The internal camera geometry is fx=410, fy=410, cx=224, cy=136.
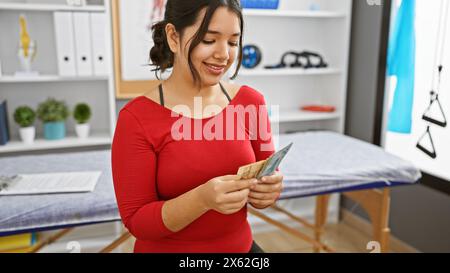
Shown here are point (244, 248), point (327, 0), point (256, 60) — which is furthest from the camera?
point (327, 0)

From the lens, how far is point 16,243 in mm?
1726

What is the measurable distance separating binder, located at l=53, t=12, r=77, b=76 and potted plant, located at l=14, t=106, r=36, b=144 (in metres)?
0.25

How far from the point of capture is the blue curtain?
1718 millimetres

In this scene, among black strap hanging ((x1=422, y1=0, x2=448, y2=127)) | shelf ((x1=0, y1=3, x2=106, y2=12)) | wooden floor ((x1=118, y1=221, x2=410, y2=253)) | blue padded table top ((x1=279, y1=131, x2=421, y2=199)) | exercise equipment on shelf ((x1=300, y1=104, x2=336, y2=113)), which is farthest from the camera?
exercise equipment on shelf ((x1=300, y1=104, x2=336, y2=113))

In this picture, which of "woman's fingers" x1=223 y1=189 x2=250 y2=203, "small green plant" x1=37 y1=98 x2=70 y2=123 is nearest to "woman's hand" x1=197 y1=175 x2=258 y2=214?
"woman's fingers" x1=223 y1=189 x2=250 y2=203

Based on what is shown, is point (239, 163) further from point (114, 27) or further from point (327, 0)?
point (327, 0)

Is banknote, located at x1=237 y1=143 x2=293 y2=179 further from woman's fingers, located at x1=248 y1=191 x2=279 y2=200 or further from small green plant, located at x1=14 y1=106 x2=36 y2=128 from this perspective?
small green plant, located at x1=14 y1=106 x2=36 y2=128

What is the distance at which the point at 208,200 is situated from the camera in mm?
758

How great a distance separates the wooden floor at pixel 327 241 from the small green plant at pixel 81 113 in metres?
0.70

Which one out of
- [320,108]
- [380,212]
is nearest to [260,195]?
[380,212]

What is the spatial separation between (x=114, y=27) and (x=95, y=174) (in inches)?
38.7

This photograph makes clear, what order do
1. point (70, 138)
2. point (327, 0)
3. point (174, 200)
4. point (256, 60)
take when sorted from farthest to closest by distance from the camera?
point (327, 0)
point (256, 60)
point (70, 138)
point (174, 200)

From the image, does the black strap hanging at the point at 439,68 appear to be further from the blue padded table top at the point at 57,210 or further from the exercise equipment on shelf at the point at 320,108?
the exercise equipment on shelf at the point at 320,108
